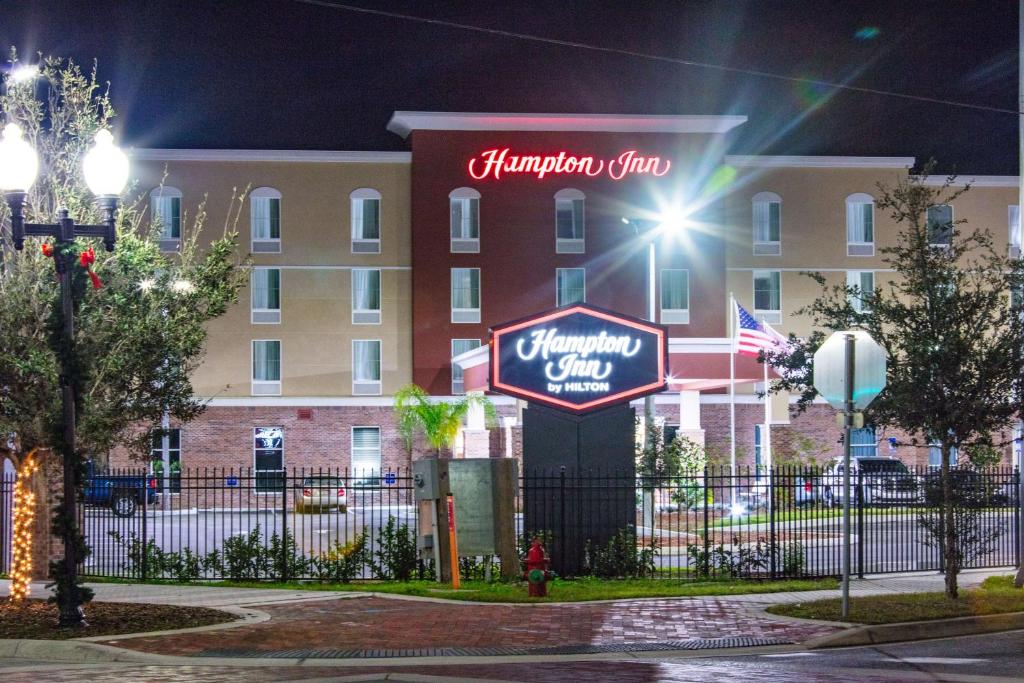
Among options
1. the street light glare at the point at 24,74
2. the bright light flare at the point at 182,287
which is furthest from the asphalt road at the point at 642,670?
the street light glare at the point at 24,74

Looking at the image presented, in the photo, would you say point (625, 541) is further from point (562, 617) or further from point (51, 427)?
point (51, 427)

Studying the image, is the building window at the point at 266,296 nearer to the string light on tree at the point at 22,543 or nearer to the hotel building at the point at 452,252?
the hotel building at the point at 452,252

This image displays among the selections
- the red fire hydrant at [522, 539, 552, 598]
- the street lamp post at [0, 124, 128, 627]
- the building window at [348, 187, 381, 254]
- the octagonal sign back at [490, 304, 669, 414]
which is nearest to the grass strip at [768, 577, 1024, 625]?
the red fire hydrant at [522, 539, 552, 598]

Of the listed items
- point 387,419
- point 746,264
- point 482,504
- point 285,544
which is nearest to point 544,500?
point 482,504

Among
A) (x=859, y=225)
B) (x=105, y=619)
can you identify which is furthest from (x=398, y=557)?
(x=859, y=225)

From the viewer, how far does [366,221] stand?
2146 inches

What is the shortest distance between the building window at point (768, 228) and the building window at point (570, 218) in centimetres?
743

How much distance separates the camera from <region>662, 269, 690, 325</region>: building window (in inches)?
2185

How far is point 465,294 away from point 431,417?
586 cm

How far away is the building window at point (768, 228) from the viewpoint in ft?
184

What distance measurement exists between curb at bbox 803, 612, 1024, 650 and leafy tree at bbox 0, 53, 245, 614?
30.4 ft

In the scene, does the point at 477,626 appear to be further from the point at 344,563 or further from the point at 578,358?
the point at 578,358

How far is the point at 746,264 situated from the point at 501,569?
37.9 m

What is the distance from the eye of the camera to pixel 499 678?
11.9 metres
